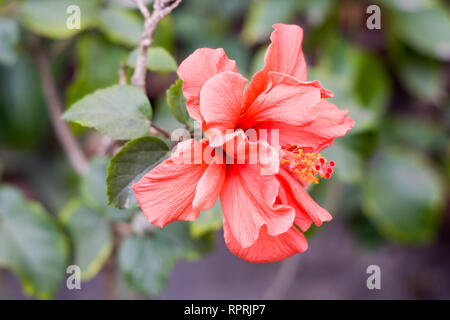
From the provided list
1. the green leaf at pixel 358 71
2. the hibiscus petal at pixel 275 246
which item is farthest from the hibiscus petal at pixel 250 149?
the green leaf at pixel 358 71

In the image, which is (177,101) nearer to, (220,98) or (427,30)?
(220,98)

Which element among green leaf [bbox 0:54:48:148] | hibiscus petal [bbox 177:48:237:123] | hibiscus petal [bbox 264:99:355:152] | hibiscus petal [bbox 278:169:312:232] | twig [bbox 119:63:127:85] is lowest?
hibiscus petal [bbox 278:169:312:232]

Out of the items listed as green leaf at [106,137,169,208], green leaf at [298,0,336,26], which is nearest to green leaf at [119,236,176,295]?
green leaf at [106,137,169,208]

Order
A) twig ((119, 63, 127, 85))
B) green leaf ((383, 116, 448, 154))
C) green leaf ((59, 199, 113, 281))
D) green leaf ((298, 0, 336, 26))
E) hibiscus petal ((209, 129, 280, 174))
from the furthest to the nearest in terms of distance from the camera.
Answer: green leaf ((383, 116, 448, 154)) → green leaf ((298, 0, 336, 26)) → green leaf ((59, 199, 113, 281)) → twig ((119, 63, 127, 85)) → hibiscus petal ((209, 129, 280, 174))

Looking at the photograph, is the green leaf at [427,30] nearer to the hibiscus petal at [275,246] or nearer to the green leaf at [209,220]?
the green leaf at [209,220]

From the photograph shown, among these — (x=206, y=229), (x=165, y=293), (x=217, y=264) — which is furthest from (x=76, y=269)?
(x=217, y=264)

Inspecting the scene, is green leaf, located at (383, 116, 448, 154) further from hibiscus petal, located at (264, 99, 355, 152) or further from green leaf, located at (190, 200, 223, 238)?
hibiscus petal, located at (264, 99, 355, 152)
